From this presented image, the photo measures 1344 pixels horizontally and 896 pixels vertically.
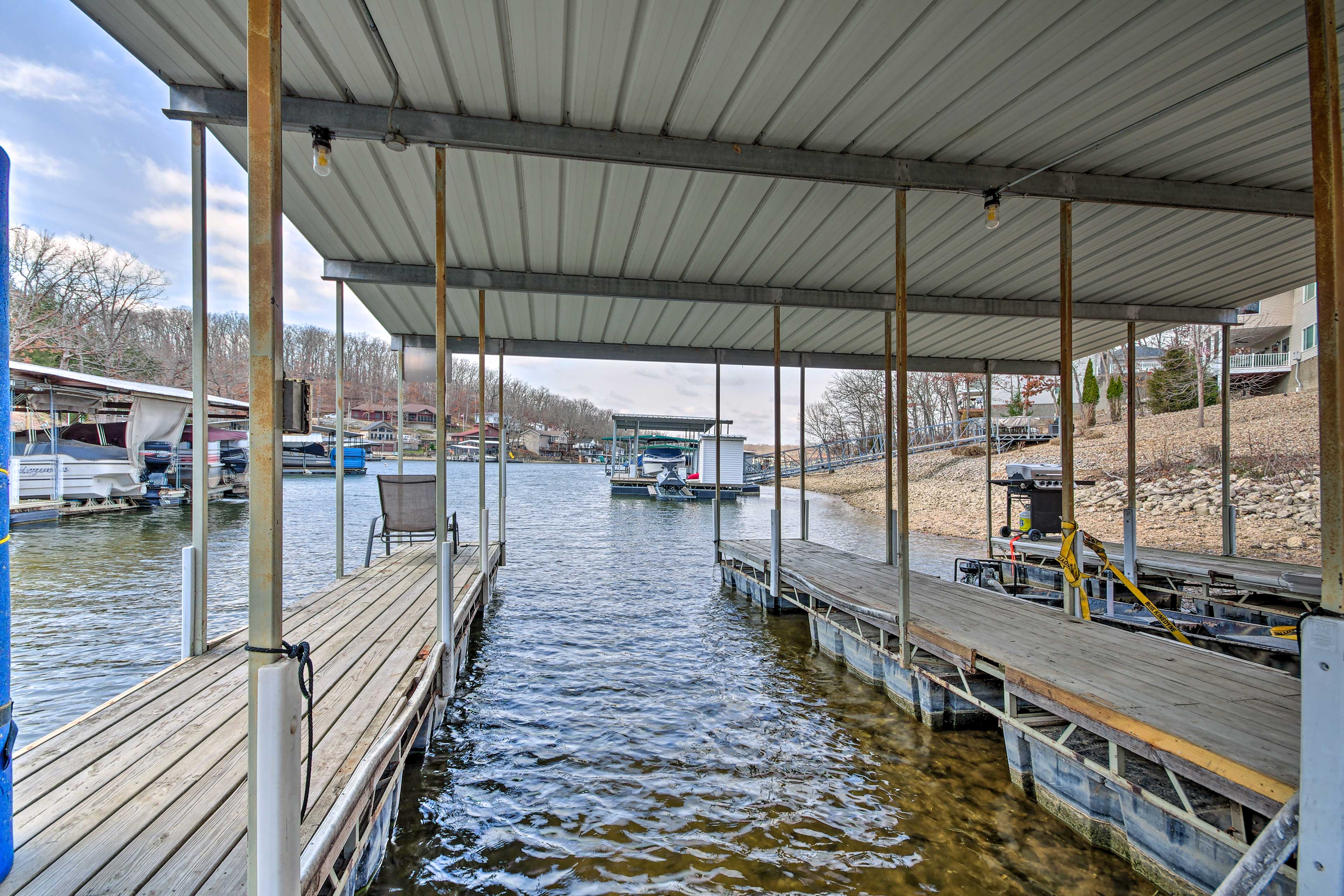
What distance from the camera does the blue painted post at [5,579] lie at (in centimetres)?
146

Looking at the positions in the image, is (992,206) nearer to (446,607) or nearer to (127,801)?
(446,607)

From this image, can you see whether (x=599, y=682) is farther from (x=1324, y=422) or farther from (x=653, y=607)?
(x=1324, y=422)

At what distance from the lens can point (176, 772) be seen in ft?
6.73

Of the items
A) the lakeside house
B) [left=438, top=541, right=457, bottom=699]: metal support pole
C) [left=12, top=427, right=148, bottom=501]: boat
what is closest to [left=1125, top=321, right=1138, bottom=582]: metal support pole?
[left=438, top=541, right=457, bottom=699]: metal support pole

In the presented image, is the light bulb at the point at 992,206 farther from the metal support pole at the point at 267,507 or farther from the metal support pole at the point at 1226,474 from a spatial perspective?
the metal support pole at the point at 1226,474

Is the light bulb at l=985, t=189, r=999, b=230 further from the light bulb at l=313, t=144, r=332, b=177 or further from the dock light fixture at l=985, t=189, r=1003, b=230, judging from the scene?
the light bulb at l=313, t=144, r=332, b=177

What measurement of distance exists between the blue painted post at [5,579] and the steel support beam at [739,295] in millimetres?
4276

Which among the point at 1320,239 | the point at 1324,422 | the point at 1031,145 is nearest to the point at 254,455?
the point at 1324,422

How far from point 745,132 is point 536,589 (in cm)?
634

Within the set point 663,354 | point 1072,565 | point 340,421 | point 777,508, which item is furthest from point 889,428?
point 340,421

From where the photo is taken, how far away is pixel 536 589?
8.09 meters

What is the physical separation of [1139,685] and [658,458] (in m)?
25.1

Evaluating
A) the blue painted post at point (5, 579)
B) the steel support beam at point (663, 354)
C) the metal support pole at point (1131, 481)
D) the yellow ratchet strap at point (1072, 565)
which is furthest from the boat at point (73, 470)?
the metal support pole at point (1131, 481)

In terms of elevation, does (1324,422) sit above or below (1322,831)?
above
